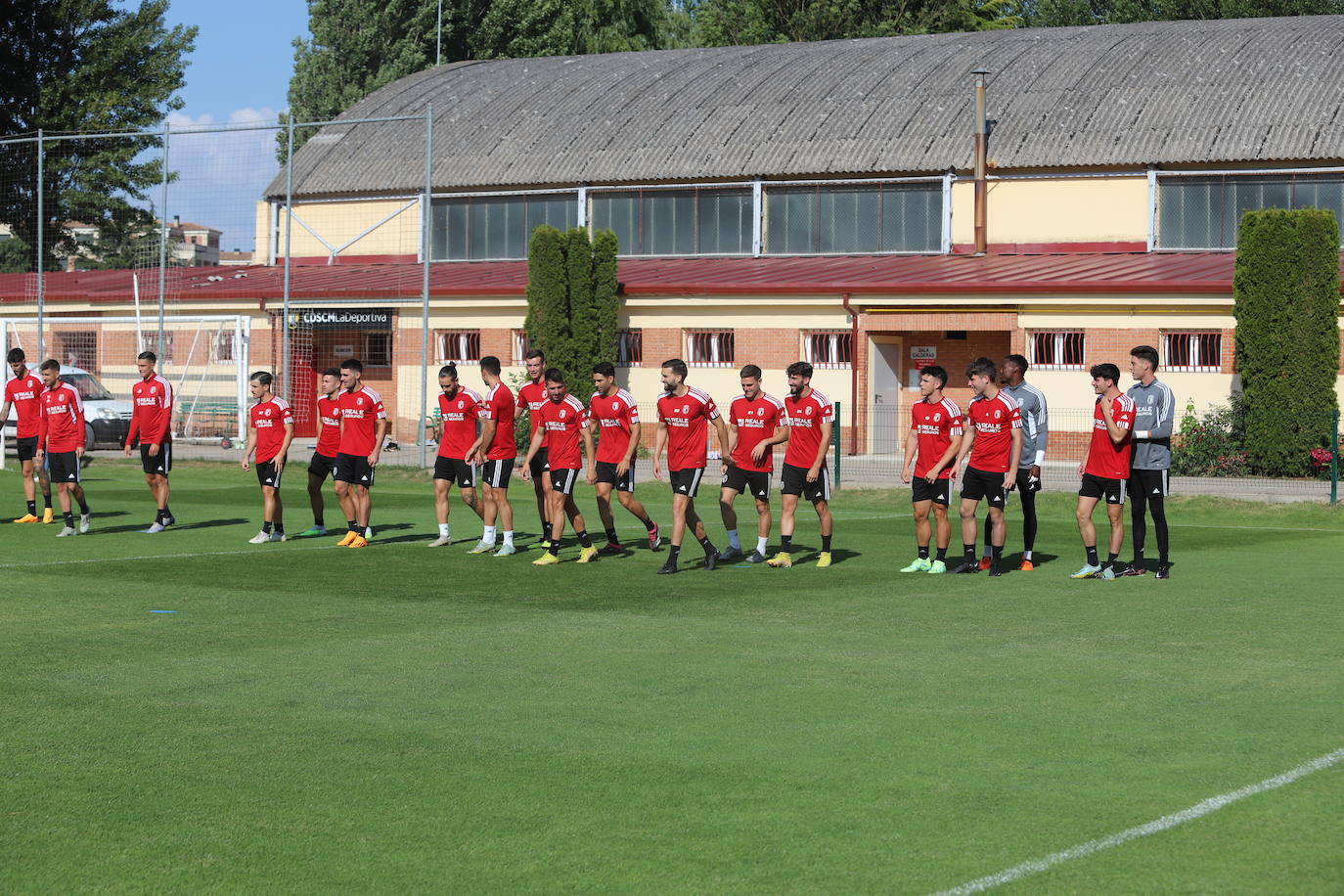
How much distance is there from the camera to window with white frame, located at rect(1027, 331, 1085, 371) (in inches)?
1331

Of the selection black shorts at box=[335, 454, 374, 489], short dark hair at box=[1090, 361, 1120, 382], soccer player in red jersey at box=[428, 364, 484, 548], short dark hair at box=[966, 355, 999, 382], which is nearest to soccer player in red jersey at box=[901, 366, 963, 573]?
short dark hair at box=[966, 355, 999, 382]

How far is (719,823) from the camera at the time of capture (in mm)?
6898

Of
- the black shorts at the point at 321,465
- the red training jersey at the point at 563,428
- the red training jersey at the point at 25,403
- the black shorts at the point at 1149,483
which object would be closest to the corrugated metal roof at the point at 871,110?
the red training jersey at the point at 25,403

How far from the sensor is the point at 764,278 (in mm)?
37406

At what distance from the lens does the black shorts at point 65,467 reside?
1964 cm

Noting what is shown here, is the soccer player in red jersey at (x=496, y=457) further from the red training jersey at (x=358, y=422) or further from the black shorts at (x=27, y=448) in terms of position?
the black shorts at (x=27, y=448)

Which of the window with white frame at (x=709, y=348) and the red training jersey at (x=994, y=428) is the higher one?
the window with white frame at (x=709, y=348)

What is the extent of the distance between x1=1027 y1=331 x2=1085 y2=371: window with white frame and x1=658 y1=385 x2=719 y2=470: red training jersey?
1894cm

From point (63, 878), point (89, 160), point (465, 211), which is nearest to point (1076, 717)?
point (63, 878)

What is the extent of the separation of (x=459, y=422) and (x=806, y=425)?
12.7ft

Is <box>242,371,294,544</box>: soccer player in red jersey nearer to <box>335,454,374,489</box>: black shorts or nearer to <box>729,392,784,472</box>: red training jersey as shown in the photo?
<box>335,454,374,489</box>: black shorts

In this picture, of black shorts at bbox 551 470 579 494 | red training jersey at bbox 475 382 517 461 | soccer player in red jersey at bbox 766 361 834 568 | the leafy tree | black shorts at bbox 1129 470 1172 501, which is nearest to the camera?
black shorts at bbox 1129 470 1172 501

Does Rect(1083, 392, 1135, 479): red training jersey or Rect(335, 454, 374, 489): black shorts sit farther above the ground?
Rect(1083, 392, 1135, 479): red training jersey

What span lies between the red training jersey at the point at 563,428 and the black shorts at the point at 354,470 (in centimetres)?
273
